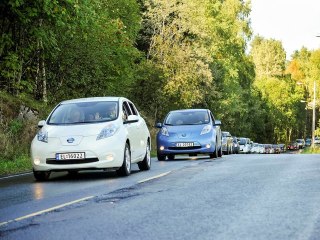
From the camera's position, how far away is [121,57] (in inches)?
1144

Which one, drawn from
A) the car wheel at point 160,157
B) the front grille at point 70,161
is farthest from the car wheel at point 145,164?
the car wheel at point 160,157

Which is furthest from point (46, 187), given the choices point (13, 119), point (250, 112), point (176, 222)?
point (250, 112)

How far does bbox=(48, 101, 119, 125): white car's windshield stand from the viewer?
1408 cm

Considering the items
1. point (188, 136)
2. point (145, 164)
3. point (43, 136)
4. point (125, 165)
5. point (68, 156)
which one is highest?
point (43, 136)

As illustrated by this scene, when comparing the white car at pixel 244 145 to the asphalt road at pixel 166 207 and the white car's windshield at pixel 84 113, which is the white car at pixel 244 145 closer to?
the white car's windshield at pixel 84 113

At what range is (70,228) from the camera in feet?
22.2

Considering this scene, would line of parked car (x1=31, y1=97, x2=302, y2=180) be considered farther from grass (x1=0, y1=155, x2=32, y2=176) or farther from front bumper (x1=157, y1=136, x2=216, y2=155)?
front bumper (x1=157, y1=136, x2=216, y2=155)

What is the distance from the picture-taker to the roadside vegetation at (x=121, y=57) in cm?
2019

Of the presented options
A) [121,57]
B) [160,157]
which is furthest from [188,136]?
[121,57]

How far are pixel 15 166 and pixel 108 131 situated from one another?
5115mm

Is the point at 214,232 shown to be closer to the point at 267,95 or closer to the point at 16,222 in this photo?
the point at 16,222

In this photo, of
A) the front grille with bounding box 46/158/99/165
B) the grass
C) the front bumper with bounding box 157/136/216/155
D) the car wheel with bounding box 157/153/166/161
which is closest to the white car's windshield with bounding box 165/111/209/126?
the front bumper with bounding box 157/136/216/155

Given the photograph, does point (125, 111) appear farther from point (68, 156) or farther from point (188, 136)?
point (188, 136)

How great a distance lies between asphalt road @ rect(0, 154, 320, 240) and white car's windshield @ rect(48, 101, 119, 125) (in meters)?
1.49
